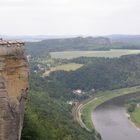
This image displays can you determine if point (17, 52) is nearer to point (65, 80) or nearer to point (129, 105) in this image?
point (129, 105)

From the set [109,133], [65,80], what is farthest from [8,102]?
[65,80]

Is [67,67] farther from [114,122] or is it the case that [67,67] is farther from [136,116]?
[114,122]

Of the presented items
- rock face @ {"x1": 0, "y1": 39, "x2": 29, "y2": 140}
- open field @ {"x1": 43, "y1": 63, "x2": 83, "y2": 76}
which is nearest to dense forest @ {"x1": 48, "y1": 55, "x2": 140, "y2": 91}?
open field @ {"x1": 43, "y1": 63, "x2": 83, "y2": 76}

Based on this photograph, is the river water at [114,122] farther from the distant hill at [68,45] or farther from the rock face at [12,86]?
the distant hill at [68,45]

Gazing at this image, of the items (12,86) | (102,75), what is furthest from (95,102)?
(12,86)

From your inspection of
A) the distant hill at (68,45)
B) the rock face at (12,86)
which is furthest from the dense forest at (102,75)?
the rock face at (12,86)

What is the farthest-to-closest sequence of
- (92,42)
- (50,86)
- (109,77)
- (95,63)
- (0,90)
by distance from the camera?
(92,42)
(95,63)
(109,77)
(50,86)
(0,90)

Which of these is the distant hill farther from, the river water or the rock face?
the rock face
